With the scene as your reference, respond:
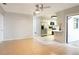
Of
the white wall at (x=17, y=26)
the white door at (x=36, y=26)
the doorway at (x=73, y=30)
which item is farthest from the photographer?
the white door at (x=36, y=26)

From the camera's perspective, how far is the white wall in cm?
745

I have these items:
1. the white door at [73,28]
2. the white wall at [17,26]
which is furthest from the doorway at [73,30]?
the white wall at [17,26]

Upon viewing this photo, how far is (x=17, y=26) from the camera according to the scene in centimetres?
789

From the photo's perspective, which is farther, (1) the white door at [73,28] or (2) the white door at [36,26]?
(2) the white door at [36,26]

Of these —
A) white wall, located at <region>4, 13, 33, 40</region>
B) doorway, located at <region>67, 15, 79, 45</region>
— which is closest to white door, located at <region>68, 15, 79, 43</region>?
doorway, located at <region>67, 15, 79, 45</region>

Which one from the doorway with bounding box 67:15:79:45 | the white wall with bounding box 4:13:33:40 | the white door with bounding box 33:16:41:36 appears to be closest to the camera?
the doorway with bounding box 67:15:79:45

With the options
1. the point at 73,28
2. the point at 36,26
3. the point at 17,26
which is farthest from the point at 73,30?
the point at 17,26

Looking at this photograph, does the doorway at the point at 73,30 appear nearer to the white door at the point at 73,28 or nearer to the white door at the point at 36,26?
the white door at the point at 73,28

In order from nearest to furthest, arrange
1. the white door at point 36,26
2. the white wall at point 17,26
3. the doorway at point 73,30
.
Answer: the doorway at point 73,30, the white wall at point 17,26, the white door at point 36,26

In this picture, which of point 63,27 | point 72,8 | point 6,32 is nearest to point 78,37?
point 63,27

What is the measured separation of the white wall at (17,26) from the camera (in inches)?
293

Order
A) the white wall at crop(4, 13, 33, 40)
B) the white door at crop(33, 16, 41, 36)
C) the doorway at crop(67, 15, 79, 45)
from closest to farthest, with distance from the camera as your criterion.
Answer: the doorway at crop(67, 15, 79, 45)
the white wall at crop(4, 13, 33, 40)
the white door at crop(33, 16, 41, 36)

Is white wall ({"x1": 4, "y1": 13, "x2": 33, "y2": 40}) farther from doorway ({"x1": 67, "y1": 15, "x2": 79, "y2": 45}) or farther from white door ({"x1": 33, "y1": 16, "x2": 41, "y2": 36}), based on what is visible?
doorway ({"x1": 67, "y1": 15, "x2": 79, "y2": 45})
